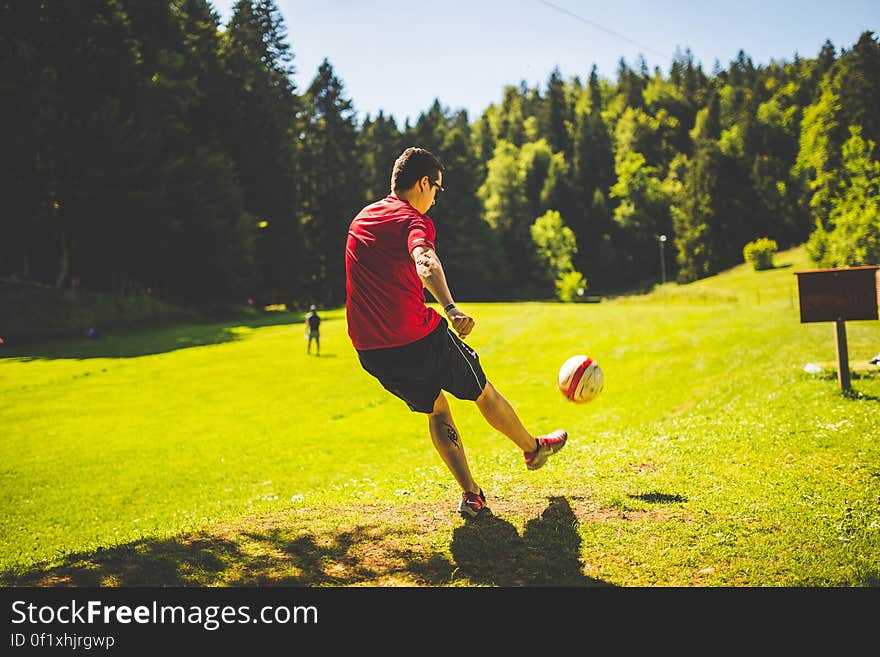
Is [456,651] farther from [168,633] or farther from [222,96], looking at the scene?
[222,96]

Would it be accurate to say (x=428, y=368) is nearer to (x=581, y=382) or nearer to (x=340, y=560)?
(x=340, y=560)

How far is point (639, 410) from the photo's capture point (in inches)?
670

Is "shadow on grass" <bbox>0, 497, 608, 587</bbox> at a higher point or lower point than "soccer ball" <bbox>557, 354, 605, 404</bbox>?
lower

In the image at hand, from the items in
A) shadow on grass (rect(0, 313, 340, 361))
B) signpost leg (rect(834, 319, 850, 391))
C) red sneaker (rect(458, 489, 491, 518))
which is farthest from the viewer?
shadow on grass (rect(0, 313, 340, 361))

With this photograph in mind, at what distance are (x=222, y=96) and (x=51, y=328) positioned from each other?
29.6m

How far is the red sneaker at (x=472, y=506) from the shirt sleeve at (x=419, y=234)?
216 cm

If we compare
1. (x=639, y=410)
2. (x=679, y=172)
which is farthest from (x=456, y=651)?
(x=679, y=172)

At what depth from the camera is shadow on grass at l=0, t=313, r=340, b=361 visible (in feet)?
88.8

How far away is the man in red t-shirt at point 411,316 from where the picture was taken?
4.87 meters

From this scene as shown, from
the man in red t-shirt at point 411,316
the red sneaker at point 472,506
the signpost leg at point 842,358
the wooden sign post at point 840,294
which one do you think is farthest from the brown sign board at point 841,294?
the red sneaker at point 472,506

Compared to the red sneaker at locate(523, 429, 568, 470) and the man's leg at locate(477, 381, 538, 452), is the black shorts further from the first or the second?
the red sneaker at locate(523, 429, 568, 470)

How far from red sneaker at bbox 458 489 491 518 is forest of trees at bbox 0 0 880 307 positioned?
2141 centimetres

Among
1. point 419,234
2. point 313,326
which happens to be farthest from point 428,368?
point 313,326

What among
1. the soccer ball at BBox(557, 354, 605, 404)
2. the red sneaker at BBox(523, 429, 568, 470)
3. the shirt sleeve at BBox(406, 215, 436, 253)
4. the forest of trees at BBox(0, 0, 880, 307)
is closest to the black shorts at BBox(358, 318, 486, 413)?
the shirt sleeve at BBox(406, 215, 436, 253)
